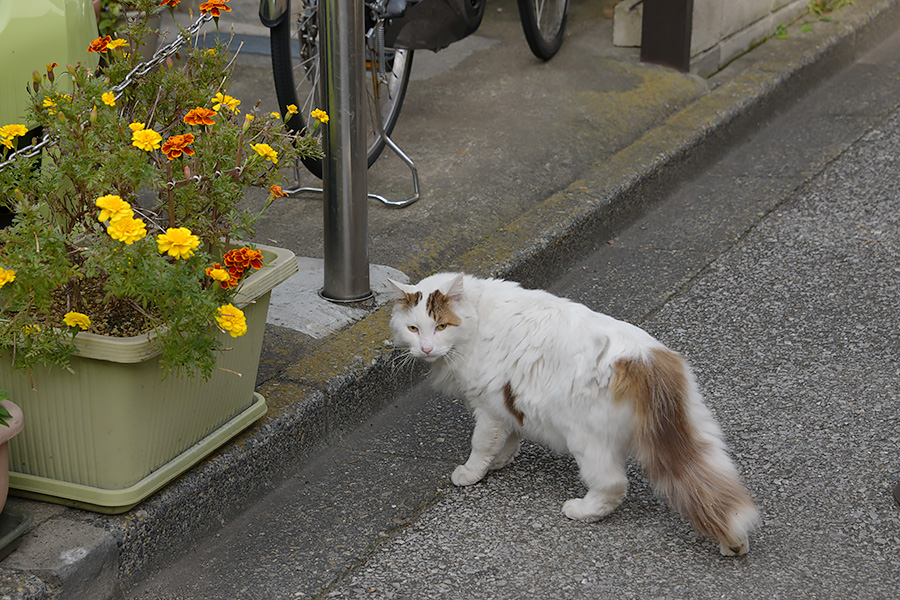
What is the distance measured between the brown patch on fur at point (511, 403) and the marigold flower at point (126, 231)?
1.02m

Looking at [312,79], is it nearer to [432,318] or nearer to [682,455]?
[432,318]

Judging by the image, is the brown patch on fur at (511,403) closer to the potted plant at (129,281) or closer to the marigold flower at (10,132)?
the potted plant at (129,281)

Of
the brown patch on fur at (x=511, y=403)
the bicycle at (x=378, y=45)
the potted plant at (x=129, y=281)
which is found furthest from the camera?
the bicycle at (x=378, y=45)

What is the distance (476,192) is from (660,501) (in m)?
1.80

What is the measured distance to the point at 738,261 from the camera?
3938 mm

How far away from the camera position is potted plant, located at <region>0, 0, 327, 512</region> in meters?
2.02

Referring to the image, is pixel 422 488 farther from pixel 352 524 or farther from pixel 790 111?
pixel 790 111

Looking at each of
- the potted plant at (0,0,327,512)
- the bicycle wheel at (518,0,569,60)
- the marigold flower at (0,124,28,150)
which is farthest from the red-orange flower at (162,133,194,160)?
the bicycle wheel at (518,0,569,60)

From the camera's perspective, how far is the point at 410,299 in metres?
2.62

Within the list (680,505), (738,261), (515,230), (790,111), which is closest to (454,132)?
(515,230)

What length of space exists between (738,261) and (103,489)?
2659 millimetres

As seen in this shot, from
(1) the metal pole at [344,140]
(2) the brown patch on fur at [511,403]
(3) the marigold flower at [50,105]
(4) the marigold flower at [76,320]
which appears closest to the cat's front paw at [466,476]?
(2) the brown patch on fur at [511,403]

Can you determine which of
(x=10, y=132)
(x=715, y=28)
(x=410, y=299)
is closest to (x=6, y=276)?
(x=10, y=132)

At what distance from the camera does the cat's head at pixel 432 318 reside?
257 cm
